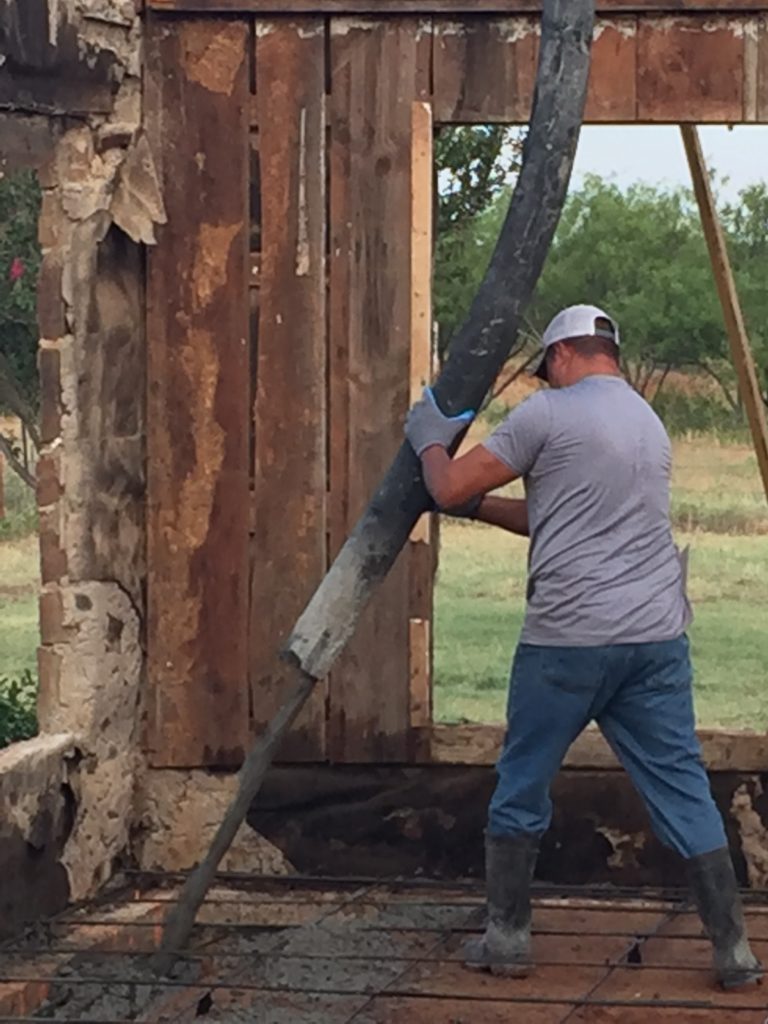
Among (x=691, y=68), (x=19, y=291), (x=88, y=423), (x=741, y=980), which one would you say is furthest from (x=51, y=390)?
(x=19, y=291)

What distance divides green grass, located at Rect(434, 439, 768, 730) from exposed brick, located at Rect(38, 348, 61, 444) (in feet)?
21.1

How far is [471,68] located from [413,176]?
1.28 ft

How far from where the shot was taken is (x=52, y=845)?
6535 millimetres

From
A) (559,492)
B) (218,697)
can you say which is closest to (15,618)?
(218,697)

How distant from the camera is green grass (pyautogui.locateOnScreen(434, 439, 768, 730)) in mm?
14820

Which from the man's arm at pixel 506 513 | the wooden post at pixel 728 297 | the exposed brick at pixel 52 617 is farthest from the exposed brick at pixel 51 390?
the wooden post at pixel 728 297

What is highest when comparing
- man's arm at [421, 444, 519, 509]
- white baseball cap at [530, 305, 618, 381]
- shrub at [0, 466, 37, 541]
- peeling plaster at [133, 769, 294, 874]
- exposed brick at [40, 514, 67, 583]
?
white baseball cap at [530, 305, 618, 381]

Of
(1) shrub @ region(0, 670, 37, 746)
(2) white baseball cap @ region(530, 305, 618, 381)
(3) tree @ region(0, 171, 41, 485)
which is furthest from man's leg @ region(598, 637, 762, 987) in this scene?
(3) tree @ region(0, 171, 41, 485)

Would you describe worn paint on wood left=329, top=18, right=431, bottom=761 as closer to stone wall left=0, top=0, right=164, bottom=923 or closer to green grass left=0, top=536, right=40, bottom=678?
stone wall left=0, top=0, right=164, bottom=923

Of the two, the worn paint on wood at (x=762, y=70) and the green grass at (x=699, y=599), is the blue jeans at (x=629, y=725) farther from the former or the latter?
the green grass at (x=699, y=599)

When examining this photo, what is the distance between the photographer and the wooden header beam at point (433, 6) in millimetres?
6832

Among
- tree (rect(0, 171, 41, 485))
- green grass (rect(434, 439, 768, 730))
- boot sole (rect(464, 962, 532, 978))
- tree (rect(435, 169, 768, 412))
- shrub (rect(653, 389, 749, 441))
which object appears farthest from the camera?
tree (rect(435, 169, 768, 412))

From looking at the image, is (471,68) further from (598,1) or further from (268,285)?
(268,285)

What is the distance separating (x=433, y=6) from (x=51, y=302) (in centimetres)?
154
